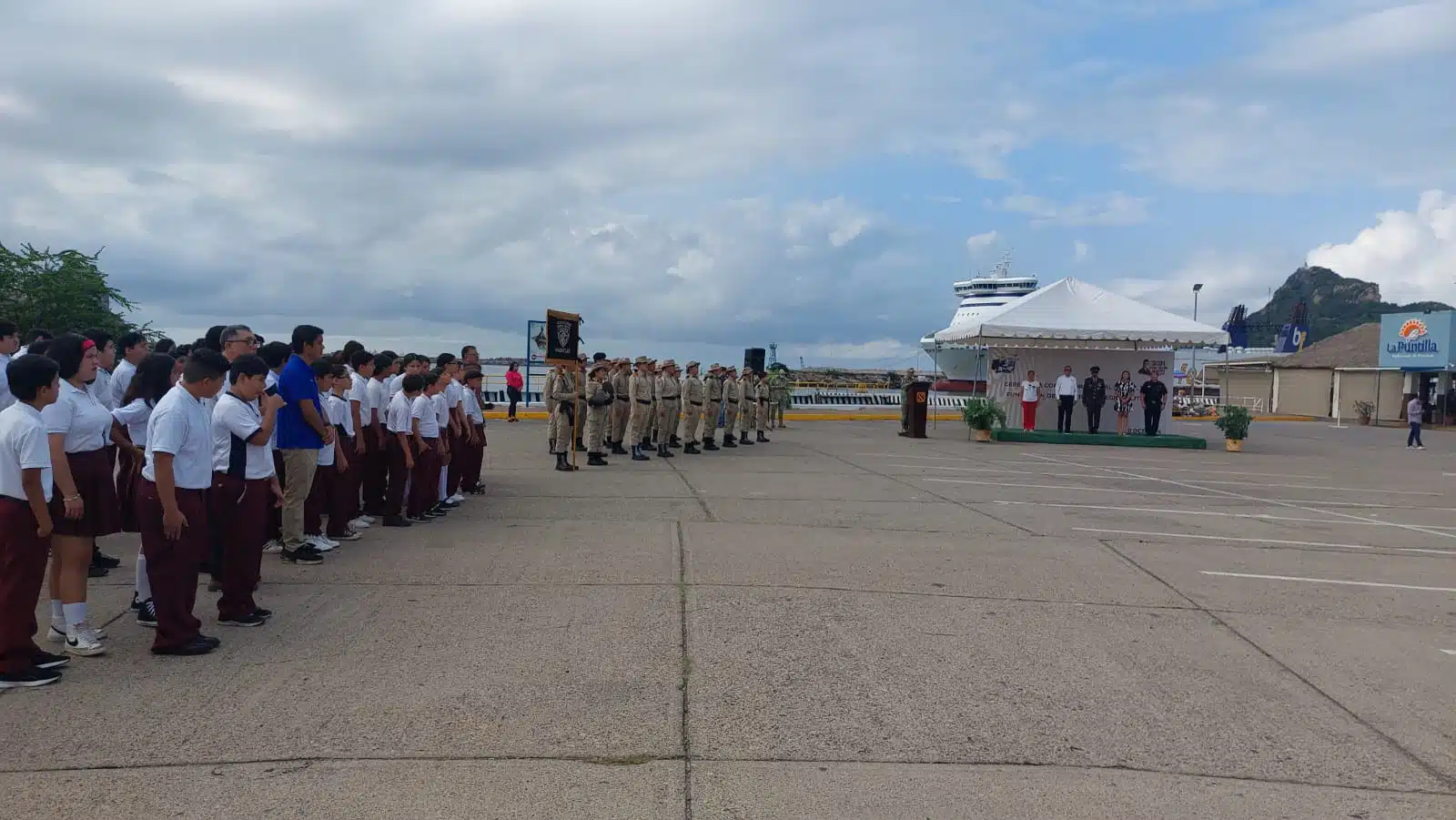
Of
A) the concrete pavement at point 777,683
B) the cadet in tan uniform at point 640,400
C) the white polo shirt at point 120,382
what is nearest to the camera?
the concrete pavement at point 777,683

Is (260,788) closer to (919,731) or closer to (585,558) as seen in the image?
(919,731)

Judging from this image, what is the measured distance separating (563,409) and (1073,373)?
580 inches

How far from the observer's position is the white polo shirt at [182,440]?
5.45 metres

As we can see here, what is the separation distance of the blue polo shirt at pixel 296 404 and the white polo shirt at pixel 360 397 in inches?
43.9

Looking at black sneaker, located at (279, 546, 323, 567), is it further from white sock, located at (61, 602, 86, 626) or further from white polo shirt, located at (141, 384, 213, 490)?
white sock, located at (61, 602, 86, 626)

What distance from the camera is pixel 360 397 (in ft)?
31.3

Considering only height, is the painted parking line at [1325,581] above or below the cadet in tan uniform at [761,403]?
below

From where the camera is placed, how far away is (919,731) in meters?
4.65

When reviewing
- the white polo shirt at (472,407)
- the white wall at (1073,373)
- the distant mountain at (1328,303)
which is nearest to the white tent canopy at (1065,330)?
the white wall at (1073,373)

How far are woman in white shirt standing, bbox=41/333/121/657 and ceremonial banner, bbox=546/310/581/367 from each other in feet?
29.6

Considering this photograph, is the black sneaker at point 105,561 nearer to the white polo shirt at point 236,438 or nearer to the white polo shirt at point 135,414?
the white polo shirt at point 135,414

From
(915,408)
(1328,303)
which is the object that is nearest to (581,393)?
(915,408)

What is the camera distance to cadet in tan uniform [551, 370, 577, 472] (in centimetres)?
1542

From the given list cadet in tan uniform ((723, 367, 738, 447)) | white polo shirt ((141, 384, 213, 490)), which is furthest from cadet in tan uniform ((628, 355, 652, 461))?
white polo shirt ((141, 384, 213, 490))
